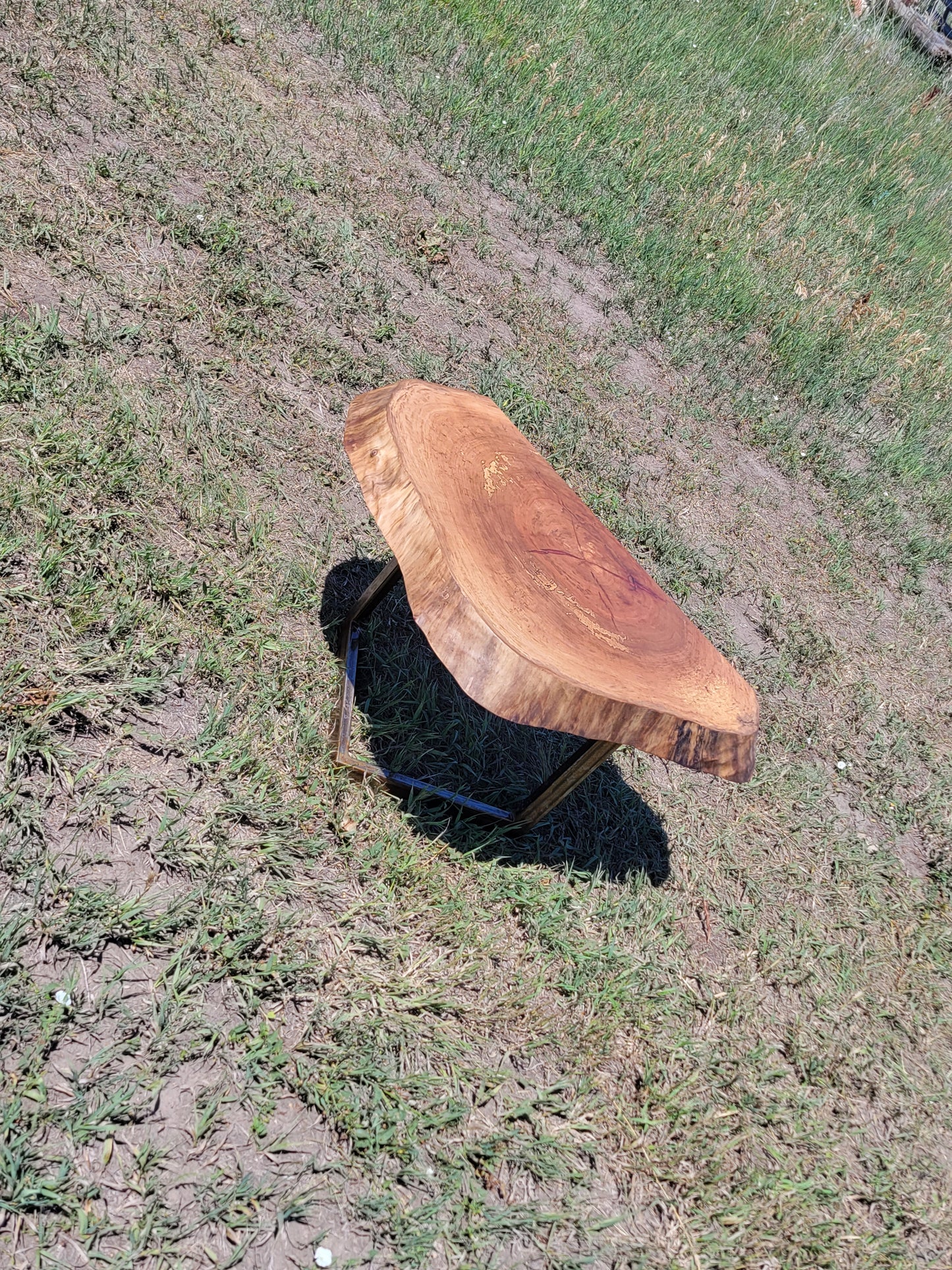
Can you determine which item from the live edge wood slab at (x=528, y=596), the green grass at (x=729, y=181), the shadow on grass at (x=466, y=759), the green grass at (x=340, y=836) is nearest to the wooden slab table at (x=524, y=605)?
→ the live edge wood slab at (x=528, y=596)

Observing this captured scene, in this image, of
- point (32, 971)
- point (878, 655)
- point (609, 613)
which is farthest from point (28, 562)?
point (878, 655)

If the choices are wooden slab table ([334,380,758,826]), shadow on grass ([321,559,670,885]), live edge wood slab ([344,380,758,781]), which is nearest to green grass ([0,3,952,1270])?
shadow on grass ([321,559,670,885])

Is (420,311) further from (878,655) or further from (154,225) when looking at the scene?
(878,655)

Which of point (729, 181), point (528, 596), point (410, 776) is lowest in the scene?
point (410, 776)

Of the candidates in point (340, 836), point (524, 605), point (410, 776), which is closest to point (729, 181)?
point (410, 776)

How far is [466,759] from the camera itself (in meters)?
2.85

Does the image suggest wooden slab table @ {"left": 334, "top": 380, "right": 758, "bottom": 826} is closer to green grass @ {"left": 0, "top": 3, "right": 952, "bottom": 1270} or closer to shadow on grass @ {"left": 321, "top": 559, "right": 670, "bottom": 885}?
shadow on grass @ {"left": 321, "top": 559, "right": 670, "bottom": 885}

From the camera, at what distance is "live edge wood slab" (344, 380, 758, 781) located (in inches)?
75.4

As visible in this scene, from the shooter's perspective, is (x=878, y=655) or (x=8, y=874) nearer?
(x=8, y=874)

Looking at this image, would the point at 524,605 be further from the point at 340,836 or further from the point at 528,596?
the point at 340,836

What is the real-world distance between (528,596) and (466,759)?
0.87 m

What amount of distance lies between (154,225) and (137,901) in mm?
2733

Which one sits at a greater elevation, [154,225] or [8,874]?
[154,225]

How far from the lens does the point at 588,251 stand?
17.8 feet
